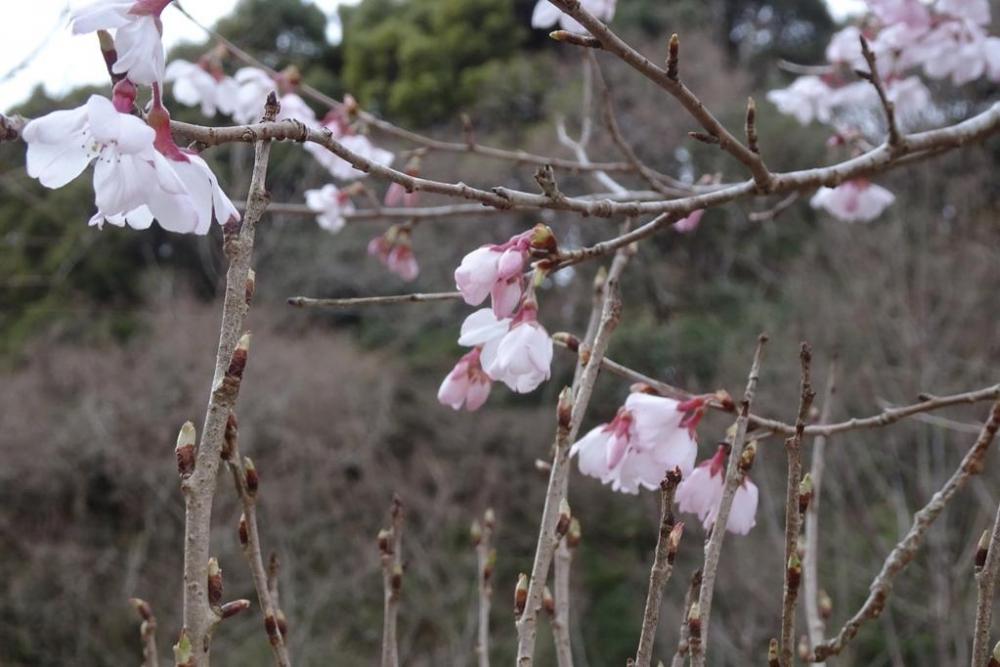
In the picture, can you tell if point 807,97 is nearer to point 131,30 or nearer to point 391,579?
point 391,579

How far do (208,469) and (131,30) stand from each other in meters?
0.27

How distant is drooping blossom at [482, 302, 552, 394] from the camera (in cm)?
78

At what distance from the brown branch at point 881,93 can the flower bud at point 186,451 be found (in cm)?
67

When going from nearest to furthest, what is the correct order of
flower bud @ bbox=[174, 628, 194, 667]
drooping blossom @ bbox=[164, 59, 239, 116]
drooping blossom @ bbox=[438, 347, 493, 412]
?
flower bud @ bbox=[174, 628, 194, 667] < drooping blossom @ bbox=[438, 347, 493, 412] < drooping blossom @ bbox=[164, 59, 239, 116]

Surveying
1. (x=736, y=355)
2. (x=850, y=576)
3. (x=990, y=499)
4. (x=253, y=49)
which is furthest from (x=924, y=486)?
(x=253, y=49)

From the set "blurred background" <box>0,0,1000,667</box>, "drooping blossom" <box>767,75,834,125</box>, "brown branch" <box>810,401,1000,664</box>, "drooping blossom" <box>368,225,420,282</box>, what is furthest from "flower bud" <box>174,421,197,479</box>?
"blurred background" <box>0,0,1000,667</box>

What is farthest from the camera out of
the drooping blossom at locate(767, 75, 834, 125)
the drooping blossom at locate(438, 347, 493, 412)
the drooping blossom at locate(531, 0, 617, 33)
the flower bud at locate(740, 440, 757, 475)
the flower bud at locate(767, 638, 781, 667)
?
the drooping blossom at locate(767, 75, 834, 125)

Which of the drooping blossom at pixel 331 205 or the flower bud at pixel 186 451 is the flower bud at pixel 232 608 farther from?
the drooping blossom at pixel 331 205

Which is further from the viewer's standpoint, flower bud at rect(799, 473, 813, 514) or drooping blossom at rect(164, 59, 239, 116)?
drooping blossom at rect(164, 59, 239, 116)

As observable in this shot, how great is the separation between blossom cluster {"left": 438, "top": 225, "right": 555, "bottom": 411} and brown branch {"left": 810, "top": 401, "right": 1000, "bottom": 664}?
0.98ft

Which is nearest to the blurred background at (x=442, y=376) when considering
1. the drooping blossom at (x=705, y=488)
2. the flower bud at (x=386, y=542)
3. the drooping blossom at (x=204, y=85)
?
the drooping blossom at (x=204, y=85)

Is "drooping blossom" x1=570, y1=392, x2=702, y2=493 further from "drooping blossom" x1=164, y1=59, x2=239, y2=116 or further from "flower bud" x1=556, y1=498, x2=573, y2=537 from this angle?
"drooping blossom" x1=164, y1=59, x2=239, y2=116

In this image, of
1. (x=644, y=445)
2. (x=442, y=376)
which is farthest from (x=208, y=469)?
(x=442, y=376)

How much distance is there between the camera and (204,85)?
2021 mm
